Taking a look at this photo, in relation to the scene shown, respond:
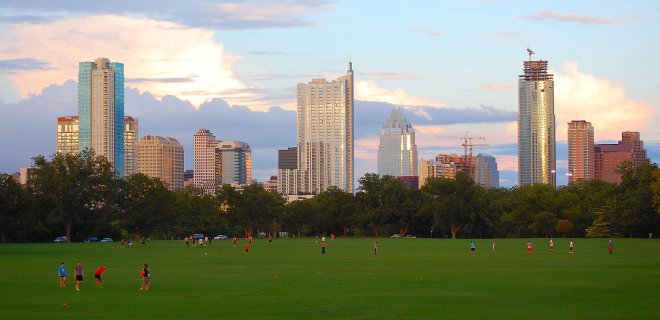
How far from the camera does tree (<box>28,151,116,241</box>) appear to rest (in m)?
141

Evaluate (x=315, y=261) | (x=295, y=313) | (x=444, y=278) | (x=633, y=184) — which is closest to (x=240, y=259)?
(x=315, y=261)

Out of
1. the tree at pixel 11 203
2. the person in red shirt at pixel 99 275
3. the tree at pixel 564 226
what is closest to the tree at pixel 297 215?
the tree at pixel 564 226

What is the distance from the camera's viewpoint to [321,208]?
7087 inches

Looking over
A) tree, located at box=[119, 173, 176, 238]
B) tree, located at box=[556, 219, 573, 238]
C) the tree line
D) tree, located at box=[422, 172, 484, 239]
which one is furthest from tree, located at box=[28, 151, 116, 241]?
tree, located at box=[556, 219, 573, 238]

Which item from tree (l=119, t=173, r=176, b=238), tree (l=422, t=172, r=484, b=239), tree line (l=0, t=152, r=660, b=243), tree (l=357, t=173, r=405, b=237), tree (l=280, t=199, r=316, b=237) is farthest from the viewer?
tree (l=280, t=199, r=316, b=237)

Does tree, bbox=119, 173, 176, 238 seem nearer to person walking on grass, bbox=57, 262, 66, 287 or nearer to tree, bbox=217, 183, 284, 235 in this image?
tree, bbox=217, 183, 284, 235

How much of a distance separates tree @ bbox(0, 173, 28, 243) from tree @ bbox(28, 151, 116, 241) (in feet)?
57.2

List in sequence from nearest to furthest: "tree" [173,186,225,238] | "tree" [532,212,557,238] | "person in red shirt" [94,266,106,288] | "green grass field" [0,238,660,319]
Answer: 1. "green grass field" [0,238,660,319]
2. "person in red shirt" [94,266,106,288]
3. "tree" [532,212,557,238]
4. "tree" [173,186,225,238]

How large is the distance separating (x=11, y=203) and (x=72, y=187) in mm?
26902

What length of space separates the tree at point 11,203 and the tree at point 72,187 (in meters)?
17.4

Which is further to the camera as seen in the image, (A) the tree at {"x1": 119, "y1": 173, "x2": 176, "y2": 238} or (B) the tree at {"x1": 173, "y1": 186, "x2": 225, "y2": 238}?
(B) the tree at {"x1": 173, "y1": 186, "x2": 225, "y2": 238}

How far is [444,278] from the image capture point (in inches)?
2103

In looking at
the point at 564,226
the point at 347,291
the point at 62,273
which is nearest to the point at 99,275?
the point at 62,273

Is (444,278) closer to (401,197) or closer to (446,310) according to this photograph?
(446,310)
